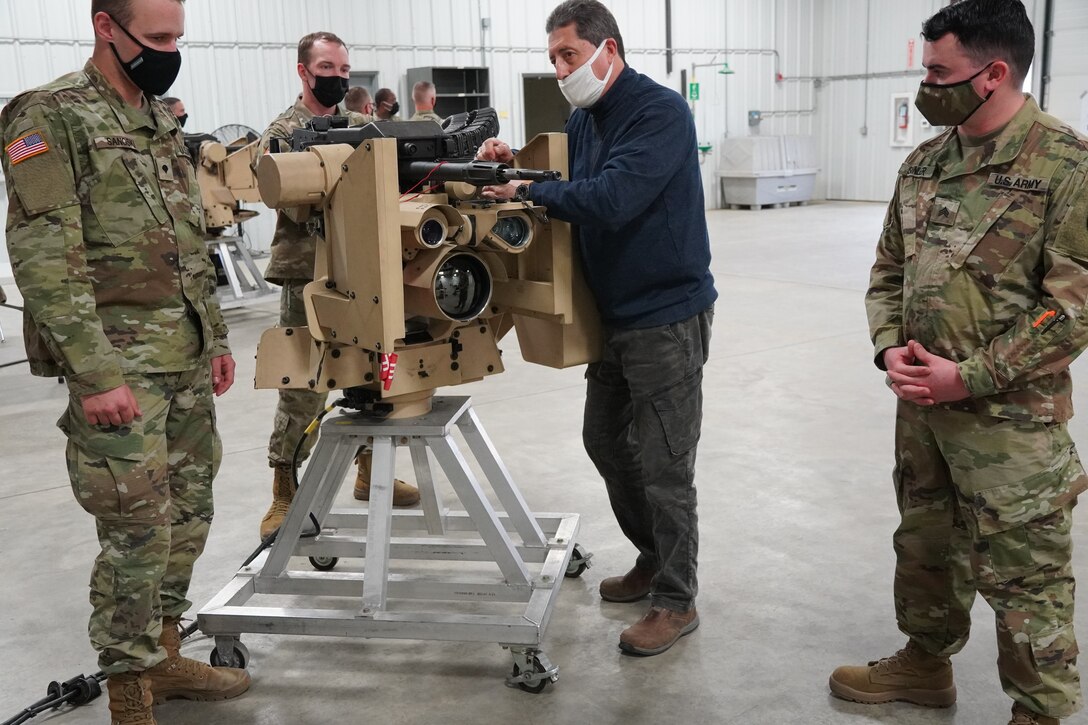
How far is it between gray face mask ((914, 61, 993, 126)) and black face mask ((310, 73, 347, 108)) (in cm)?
209

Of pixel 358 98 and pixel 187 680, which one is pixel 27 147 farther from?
pixel 358 98

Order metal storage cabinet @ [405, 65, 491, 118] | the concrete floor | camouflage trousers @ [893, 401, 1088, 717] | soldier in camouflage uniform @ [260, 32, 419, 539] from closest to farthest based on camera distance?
camouflage trousers @ [893, 401, 1088, 717], the concrete floor, soldier in camouflage uniform @ [260, 32, 419, 539], metal storage cabinet @ [405, 65, 491, 118]

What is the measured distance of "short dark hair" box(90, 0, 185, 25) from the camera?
2047 millimetres

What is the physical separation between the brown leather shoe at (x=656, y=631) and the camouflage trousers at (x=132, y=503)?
1.13 meters

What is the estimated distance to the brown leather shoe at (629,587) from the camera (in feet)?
9.32

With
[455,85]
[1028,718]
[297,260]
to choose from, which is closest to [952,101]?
[1028,718]

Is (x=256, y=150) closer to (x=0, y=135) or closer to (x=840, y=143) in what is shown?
(x=0, y=135)

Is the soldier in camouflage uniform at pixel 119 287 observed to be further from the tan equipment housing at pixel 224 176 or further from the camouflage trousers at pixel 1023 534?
the camouflage trousers at pixel 1023 534

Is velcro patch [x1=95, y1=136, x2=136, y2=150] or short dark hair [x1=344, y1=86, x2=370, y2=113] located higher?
short dark hair [x1=344, y1=86, x2=370, y2=113]

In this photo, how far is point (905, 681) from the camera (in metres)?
2.27

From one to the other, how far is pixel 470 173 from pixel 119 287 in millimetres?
790

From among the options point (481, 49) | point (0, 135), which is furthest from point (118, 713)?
point (481, 49)

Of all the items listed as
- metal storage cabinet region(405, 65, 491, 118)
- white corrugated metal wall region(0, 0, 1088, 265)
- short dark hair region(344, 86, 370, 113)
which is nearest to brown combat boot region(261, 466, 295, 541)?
short dark hair region(344, 86, 370, 113)

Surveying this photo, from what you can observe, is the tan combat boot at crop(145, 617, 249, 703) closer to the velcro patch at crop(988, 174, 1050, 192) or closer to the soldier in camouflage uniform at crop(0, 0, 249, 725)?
the soldier in camouflage uniform at crop(0, 0, 249, 725)
